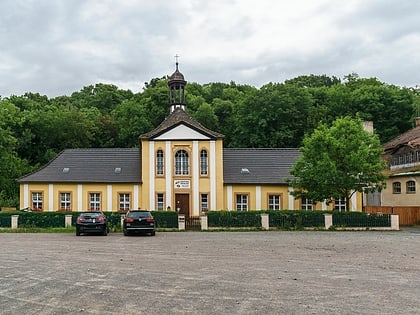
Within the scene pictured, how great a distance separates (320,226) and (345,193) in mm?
3567

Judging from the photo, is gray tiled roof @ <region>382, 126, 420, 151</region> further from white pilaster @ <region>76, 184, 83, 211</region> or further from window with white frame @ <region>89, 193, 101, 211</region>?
white pilaster @ <region>76, 184, 83, 211</region>

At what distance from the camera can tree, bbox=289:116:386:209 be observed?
3117 centimetres

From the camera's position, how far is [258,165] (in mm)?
39875

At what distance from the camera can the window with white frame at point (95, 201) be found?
38375mm

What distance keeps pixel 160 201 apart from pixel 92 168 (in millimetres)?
6497

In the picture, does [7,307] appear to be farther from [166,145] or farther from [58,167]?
[58,167]

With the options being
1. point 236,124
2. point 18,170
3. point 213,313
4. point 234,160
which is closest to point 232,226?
point 234,160

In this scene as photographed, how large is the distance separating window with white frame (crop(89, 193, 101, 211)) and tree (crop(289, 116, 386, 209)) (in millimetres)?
15387

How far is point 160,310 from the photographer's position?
8.43 metres

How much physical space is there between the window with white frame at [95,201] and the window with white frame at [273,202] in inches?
524

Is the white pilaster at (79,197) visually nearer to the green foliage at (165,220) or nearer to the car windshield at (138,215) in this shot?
the green foliage at (165,220)

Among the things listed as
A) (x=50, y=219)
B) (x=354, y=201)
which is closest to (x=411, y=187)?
(x=354, y=201)

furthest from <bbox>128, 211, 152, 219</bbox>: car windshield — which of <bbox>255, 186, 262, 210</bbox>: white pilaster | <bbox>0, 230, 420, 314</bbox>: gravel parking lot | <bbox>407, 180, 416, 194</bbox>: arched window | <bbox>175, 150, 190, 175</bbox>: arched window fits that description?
<bbox>407, 180, 416, 194</bbox>: arched window

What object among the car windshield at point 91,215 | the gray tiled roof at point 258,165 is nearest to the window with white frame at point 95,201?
the gray tiled roof at point 258,165
